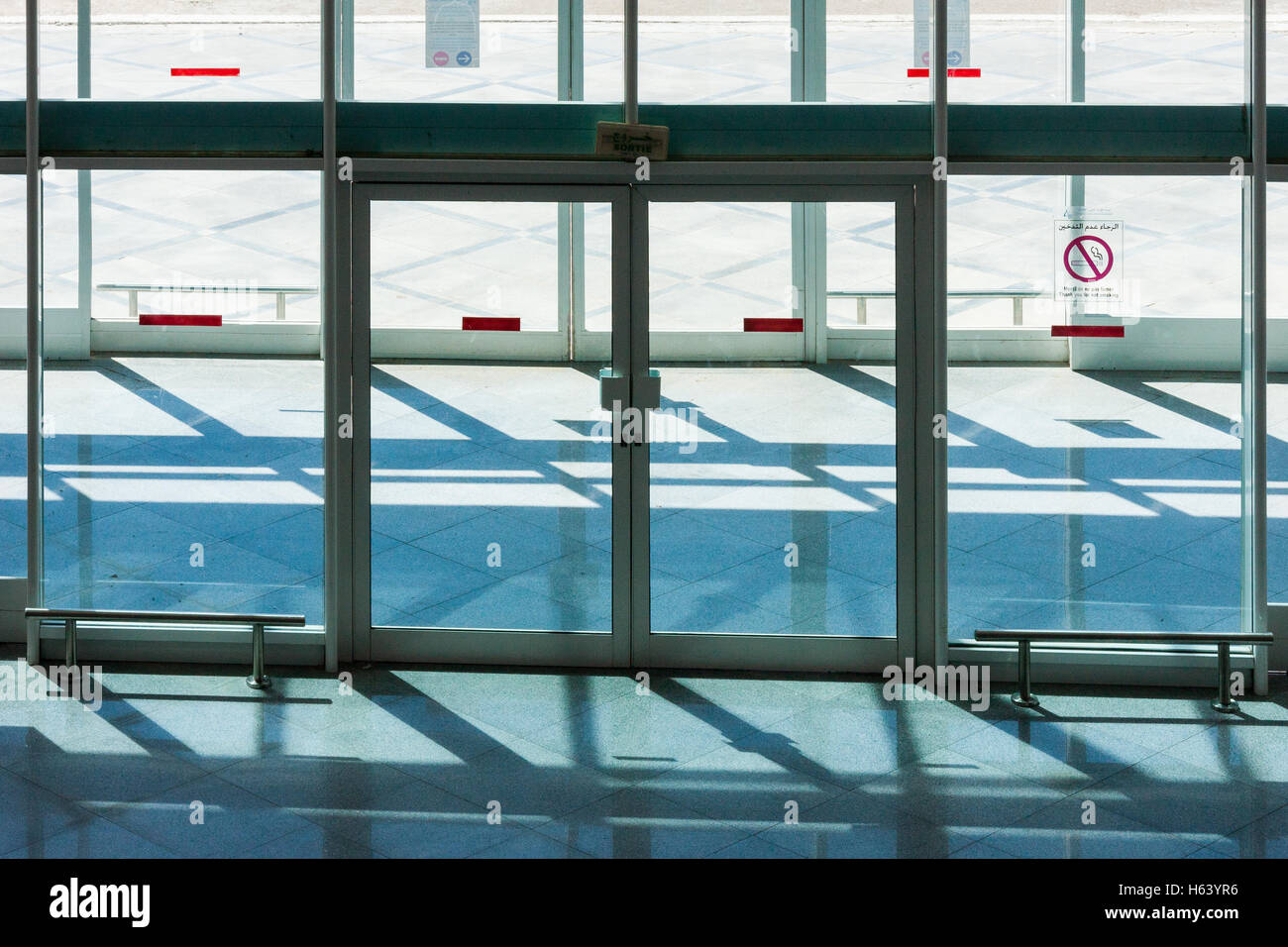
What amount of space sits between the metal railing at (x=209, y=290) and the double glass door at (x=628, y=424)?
0.31 m

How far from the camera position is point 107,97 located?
7738 mm

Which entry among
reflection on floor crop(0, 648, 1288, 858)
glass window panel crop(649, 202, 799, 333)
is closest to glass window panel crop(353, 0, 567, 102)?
glass window panel crop(649, 202, 799, 333)

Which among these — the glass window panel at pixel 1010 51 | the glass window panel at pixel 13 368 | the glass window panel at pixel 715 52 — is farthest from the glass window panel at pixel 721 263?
the glass window panel at pixel 13 368

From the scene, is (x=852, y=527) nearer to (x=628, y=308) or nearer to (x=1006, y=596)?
(x=1006, y=596)

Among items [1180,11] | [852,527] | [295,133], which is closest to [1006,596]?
[852,527]

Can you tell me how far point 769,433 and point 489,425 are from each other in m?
1.24

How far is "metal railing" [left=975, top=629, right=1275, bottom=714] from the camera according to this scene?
7.45 metres

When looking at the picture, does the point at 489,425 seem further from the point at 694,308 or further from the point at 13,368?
the point at 13,368

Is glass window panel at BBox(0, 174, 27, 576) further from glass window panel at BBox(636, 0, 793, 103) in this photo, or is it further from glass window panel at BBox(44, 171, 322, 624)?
glass window panel at BBox(636, 0, 793, 103)

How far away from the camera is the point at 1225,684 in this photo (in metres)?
7.49

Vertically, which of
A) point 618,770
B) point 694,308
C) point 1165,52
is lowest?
point 618,770

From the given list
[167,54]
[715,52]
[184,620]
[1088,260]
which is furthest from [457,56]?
[1088,260]

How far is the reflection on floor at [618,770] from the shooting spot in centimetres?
617

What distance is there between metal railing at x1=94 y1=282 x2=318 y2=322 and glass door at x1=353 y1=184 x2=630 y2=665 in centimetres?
32
